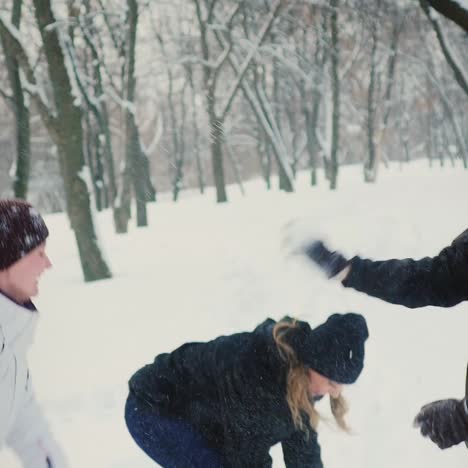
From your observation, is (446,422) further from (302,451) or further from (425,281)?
(302,451)

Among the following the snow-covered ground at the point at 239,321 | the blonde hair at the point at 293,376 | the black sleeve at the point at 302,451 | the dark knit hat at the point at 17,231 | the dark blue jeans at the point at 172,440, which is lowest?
the snow-covered ground at the point at 239,321

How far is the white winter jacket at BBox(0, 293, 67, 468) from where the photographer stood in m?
1.67

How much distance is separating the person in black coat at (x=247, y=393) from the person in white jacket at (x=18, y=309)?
42 centimetres

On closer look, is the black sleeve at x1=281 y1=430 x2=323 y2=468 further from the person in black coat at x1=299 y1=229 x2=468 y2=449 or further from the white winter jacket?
the white winter jacket

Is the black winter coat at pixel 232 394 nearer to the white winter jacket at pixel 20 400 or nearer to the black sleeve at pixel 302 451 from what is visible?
the black sleeve at pixel 302 451

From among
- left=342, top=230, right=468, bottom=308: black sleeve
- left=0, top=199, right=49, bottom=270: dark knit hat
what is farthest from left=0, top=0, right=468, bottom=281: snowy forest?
left=0, top=199, right=49, bottom=270: dark knit hat

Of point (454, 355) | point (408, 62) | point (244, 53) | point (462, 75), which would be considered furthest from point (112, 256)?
point (408, 62)

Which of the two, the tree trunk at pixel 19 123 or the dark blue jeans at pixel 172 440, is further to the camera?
the tree trunk at pixel 19 123

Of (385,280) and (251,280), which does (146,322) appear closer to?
(251,280)

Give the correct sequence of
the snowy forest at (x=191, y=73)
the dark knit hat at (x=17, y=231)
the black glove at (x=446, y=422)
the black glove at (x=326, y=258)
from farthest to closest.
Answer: the snowy forest at (x=191, y=73) → the black glove at (x=326, y=258) → the dark knit hat at (x=17, y=231) → the black glove at (x=446, y=422)

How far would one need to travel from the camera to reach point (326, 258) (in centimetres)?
196

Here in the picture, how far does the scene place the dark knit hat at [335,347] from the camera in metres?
1.67

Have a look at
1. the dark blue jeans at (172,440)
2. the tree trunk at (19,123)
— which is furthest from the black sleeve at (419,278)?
the tree trunk at (19,123)

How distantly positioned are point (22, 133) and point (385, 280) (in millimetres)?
6548
